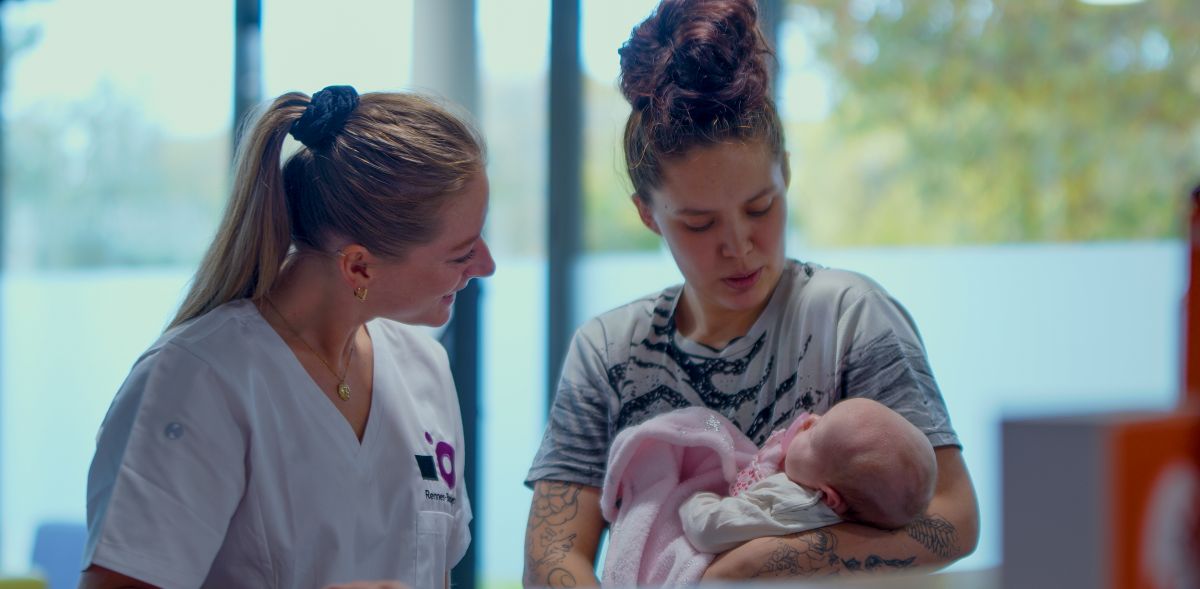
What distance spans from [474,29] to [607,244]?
89 centimetres

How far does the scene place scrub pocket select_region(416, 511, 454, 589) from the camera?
1.74m

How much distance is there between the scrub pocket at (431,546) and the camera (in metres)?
1.74

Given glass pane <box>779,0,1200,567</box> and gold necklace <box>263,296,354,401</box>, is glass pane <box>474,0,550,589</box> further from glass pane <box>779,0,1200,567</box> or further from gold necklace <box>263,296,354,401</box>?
gold necklace <box>263,296,354,401</box>

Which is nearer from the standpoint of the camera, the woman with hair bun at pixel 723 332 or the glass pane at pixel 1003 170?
the woman with hair bun at pixel 723 332

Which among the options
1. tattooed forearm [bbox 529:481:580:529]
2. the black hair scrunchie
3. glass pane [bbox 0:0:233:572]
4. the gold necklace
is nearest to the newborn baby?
tattooed forearm [bbox 529:481:580:529]

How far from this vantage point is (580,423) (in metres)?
1.79

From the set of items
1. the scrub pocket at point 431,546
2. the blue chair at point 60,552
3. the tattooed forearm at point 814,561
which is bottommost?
the blue chair at point 60,552

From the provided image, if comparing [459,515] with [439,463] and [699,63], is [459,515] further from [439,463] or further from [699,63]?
[699,63]

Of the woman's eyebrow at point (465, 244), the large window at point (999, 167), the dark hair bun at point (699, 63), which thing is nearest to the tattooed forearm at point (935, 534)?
the dark hair bun at point (699, 63)

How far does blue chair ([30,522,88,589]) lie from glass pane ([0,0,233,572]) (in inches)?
56.9

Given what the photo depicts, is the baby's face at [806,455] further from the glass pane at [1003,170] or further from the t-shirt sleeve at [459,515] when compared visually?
the glass pane at [1003,170]

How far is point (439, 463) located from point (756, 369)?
537mm

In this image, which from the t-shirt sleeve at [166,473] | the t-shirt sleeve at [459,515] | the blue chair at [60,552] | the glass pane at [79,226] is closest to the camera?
the t-shirt sleeve at [166,473]

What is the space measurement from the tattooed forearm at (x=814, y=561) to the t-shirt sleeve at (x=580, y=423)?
1.09 feet
